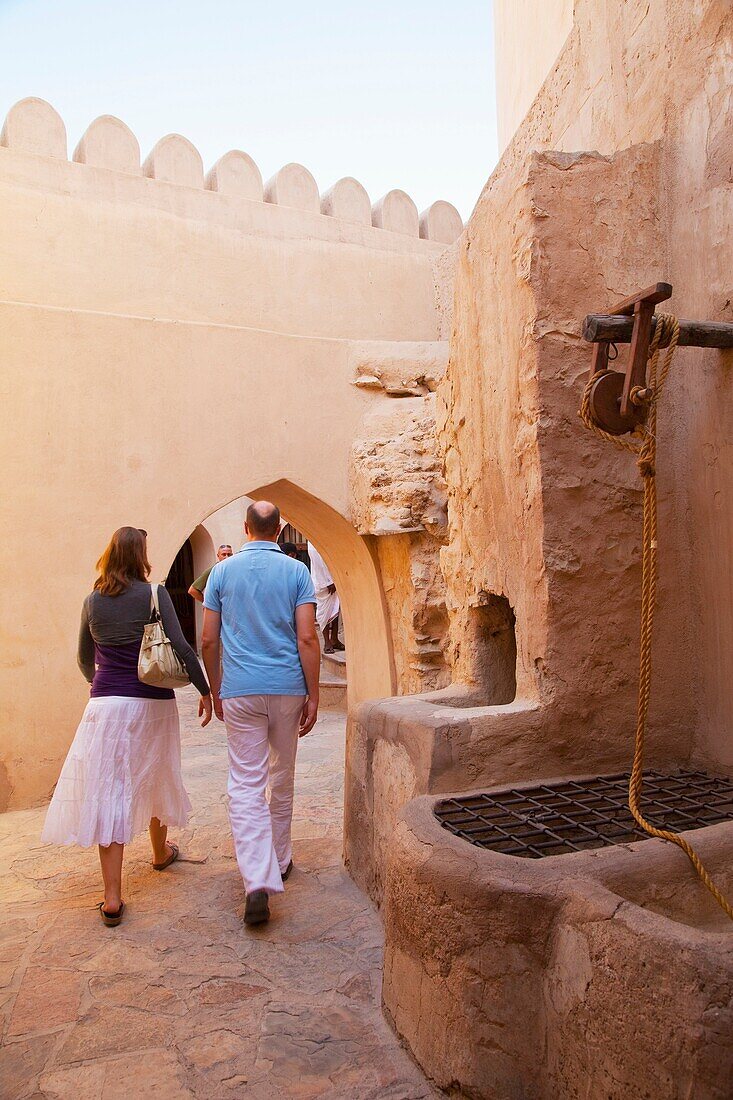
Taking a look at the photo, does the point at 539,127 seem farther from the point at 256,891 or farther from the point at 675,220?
the point at 256,891

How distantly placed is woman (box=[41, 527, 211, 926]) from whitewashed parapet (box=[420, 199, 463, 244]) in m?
6.47

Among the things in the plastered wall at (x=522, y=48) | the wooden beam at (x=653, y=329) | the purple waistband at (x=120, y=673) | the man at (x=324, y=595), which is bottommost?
the man at (x=324, y=595)

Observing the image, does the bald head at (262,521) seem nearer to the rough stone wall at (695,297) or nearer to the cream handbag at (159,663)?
the cream handbag at (159,663)

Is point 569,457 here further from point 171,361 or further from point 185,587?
point 185,587

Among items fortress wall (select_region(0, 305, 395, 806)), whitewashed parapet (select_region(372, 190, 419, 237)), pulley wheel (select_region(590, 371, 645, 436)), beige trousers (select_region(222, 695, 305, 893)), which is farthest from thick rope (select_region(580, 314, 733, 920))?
whitewashed parapet (select_region(372, 190, 419, 237))

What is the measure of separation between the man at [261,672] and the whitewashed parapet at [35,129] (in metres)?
5.16

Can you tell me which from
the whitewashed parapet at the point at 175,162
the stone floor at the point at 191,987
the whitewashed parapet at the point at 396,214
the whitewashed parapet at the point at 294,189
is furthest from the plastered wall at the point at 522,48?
the stone floor at the point at 191,987

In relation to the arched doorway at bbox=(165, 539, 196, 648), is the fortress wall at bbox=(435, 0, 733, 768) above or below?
above

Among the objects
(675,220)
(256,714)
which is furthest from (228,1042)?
(675,220)

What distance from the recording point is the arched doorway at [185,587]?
1481cm

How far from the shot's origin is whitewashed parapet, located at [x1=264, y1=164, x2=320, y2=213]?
8.11 m

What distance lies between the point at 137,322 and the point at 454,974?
5541 mm

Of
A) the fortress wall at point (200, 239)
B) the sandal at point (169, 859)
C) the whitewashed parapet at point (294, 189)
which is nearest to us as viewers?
the sandal at point (169, 859)

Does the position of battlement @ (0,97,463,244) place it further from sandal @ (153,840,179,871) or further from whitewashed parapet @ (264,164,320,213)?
sandal @ (153,840,179,871)
